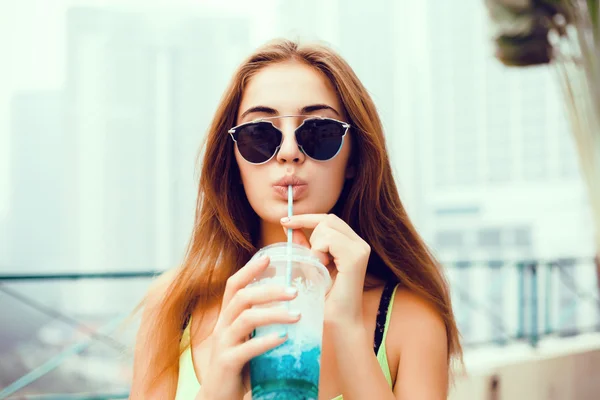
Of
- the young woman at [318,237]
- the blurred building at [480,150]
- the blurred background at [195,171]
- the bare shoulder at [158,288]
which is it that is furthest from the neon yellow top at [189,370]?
the blurred building at [480,150]

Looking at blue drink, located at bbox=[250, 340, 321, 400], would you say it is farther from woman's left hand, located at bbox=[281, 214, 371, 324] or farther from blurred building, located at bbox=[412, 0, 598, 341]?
blurred building, located at bbox=[412, 0, 598, 341]

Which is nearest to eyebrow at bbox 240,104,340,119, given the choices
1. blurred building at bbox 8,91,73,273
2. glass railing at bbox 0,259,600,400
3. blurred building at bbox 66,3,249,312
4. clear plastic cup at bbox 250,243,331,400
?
clear plastic cup at bbox 250,243,331,400

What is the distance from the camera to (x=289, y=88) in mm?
1103

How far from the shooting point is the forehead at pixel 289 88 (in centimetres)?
109

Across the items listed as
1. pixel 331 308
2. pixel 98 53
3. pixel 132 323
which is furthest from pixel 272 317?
pixel 98 53

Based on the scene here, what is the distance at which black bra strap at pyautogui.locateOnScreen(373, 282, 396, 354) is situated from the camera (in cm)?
105

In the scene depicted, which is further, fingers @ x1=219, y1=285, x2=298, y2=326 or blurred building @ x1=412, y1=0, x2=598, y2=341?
blurred building @ x1=412, y1=0, x2=598, y2=341

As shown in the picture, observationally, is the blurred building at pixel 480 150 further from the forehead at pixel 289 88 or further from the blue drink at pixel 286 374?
the blue drink at pixel 286 374

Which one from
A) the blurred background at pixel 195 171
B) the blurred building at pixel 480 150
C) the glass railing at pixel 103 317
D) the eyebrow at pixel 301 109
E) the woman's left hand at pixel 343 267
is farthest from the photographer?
the blurred building at pixel 480 150

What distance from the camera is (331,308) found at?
88 centimetres

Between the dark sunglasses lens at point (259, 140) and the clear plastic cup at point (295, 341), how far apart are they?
30cm

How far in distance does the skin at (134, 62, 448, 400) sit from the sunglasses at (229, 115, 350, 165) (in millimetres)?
15

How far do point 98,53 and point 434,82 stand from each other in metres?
16.8

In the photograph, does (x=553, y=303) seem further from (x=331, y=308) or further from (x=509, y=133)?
(x=509, y=133)
